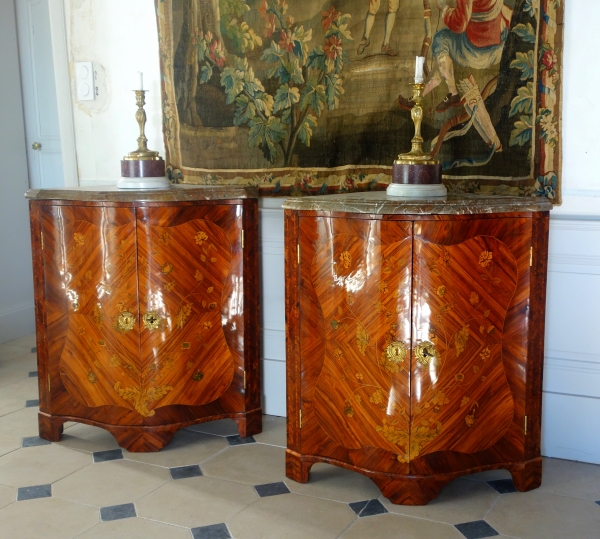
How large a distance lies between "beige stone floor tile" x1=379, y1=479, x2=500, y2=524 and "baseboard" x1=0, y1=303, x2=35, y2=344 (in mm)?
3018

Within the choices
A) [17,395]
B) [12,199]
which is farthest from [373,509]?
[12,199]

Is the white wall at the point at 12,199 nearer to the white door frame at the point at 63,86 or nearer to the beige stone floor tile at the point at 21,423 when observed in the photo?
the white door frame at the point at 63,86

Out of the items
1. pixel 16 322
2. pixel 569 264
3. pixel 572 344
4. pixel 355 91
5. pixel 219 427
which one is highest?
pixel 355 91

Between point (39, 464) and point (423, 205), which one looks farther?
point (39, 464)

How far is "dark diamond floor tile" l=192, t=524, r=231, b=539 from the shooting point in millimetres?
2223

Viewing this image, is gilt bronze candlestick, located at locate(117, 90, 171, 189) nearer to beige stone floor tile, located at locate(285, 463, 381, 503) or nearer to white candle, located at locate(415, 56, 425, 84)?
white candle, located at locate(415, 56, 425, 84)

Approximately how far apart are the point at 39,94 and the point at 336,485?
3358 mm

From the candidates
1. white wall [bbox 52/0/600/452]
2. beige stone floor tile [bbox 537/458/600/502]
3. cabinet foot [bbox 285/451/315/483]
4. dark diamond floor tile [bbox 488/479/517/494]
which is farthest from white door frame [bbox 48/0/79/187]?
beige stone floor tile [bbox 537/458/600/502]

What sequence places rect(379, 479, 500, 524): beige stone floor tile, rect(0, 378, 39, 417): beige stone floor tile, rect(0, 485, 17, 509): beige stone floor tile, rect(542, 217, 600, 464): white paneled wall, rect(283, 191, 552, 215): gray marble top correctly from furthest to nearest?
rect(0, 378, 39, 417): beige stone floor tile
rect(542, 217, 600, 464): white paneled wall
rect(0, 485, 17, 509): beige stone floor tile
rect(379, 479, 500, 524): beige stone floor tile
rect(283, 191, 552, 215): gray marble top

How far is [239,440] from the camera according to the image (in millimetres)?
3010

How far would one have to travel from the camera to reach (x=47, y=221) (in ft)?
9.33

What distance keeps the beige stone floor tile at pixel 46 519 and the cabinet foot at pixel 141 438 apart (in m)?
0.42

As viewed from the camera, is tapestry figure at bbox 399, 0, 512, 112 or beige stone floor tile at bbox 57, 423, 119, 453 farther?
beige stone floor tile at bbox 57, 423, 119, 453

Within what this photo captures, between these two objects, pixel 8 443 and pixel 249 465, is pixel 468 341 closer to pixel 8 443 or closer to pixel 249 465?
pixel 249 465
